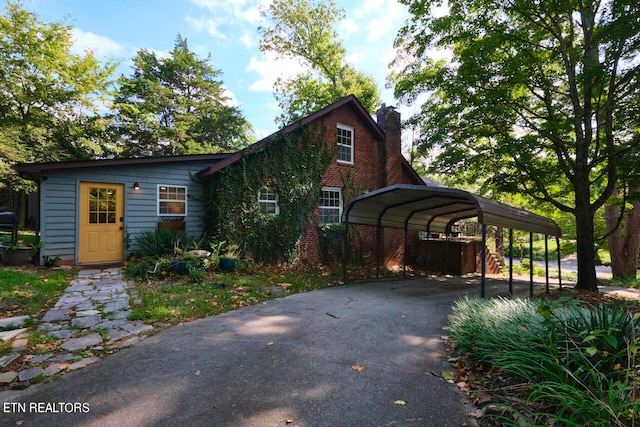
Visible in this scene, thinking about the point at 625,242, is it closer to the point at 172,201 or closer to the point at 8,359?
the point at 172,201

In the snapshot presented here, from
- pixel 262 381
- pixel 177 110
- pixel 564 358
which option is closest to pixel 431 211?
pixel 564 358

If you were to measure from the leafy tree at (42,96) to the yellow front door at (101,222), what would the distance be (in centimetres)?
882

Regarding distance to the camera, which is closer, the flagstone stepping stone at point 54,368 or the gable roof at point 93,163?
the flagstone stepping stone at point 54,368

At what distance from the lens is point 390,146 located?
1303 cm

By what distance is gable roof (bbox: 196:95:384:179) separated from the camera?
9352mm

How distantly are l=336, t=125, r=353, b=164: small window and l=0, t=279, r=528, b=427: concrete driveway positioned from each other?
28.5ft

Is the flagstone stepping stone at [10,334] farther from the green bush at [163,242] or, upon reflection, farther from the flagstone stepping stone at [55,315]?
the green bush at [163,242]

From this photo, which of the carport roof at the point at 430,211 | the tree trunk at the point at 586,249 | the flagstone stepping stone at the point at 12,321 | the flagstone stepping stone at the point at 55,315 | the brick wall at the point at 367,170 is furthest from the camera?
the brick wall at the point at 367,170

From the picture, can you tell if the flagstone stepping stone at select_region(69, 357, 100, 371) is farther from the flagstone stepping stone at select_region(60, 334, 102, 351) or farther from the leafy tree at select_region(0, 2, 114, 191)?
the leafy tree at select_region(0, 2, 114, 191)

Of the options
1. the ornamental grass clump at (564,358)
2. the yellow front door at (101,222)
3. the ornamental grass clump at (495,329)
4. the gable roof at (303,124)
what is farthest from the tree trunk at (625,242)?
the yellow front door at (101,222)

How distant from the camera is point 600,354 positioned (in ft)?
7.96

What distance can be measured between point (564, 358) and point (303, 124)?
10.2m

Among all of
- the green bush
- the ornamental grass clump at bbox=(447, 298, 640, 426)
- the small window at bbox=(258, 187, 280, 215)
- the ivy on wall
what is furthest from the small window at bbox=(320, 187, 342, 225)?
the ornamental grass clump at bbox=(447, 298, 640, 426)

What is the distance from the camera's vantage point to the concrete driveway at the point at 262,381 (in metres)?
2.34
